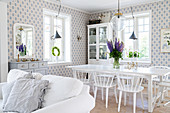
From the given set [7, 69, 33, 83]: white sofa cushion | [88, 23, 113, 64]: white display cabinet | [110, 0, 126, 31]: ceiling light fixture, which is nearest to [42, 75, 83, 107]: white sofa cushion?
[7, 69, 33, 83]: white sofa cushion

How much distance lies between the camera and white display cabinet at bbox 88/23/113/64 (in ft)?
20.2

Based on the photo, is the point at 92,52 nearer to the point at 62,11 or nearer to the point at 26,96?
the point at 62,11

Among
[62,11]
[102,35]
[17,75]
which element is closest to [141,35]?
[102,35]

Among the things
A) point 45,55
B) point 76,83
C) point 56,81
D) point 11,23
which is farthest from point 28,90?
point 45,55

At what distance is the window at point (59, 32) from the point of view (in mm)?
5520

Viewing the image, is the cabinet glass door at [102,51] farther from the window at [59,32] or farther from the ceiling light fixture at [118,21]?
the ceiling light fixture at [118,21]

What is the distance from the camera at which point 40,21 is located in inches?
200

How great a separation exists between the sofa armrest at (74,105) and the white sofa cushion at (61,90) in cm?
7

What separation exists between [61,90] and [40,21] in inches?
147

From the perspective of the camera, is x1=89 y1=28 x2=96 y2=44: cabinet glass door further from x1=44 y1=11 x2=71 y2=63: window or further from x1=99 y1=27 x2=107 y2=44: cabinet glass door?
x1=44 y1=11 x2=71 y2=63: window

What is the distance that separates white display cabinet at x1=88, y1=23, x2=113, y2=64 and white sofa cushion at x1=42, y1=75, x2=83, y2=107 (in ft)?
14.2

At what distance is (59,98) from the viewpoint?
1812 millimetres

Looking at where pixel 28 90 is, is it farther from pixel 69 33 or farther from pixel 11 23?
pixel 69 33

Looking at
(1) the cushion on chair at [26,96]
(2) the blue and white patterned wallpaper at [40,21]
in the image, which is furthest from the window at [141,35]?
(1) the cushion on chair at [26,96]
